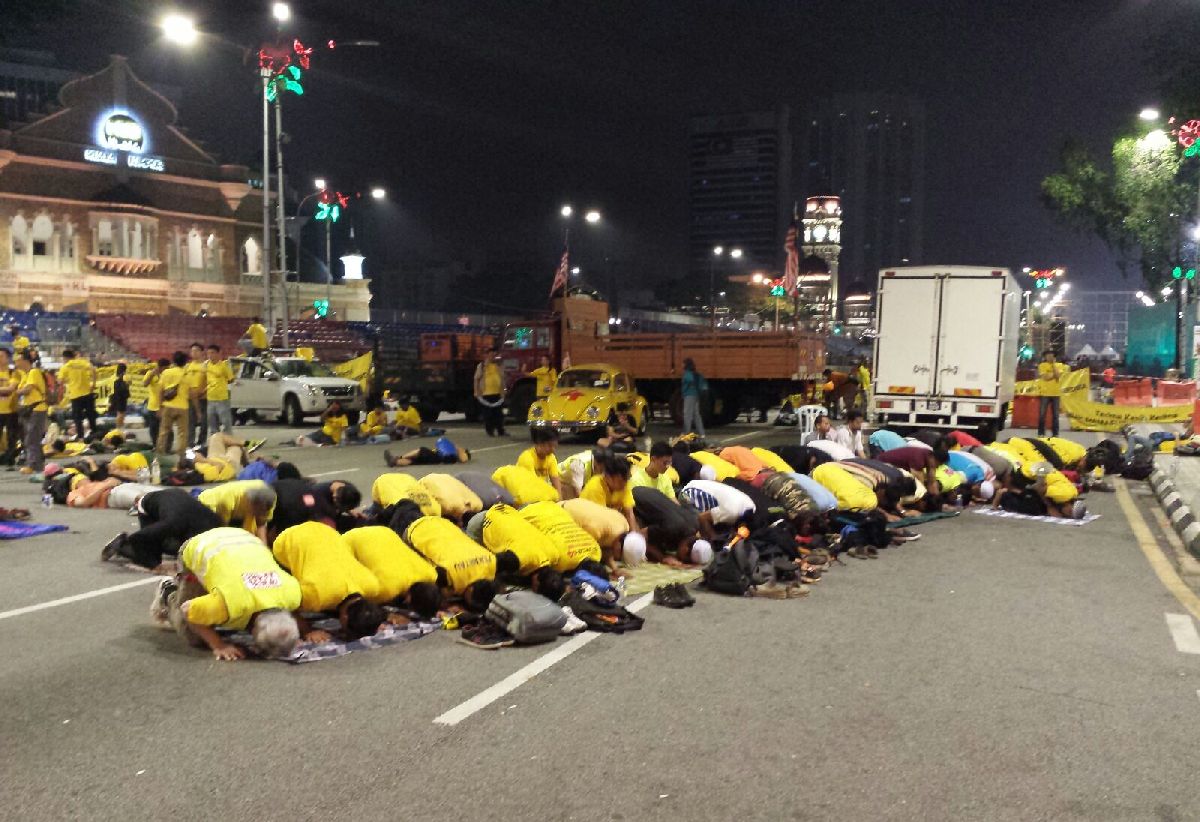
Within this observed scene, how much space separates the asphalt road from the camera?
396 centimetres

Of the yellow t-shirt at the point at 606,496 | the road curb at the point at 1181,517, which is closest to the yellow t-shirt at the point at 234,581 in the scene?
the yellow t-shirt at the point at 606,496

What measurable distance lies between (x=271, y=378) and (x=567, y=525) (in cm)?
1901

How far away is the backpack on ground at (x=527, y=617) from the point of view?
19.9ft

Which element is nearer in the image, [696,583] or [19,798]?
[19,798]

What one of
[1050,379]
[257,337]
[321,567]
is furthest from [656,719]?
[257,337]

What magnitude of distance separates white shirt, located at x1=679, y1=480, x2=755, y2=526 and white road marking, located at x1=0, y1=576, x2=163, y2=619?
4.56 meters

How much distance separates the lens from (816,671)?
225 inches

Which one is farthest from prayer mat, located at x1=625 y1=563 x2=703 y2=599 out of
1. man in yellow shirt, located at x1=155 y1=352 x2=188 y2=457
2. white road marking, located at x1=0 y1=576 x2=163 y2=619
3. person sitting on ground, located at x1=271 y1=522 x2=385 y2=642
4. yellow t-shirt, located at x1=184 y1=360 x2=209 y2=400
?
yellow t-shirt, located at x1=184 y1=360 x2=209 y2=400

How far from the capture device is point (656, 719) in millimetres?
4883

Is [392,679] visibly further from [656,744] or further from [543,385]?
Result: [543,385]

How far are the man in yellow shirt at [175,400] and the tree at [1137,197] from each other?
40.0m

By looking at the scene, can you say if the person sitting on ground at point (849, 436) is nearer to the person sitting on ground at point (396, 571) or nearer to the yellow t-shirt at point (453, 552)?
the yellow t-shirt at point (453, 552)

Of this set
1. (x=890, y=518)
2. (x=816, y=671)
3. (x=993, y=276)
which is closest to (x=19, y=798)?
(x=816, y=671)

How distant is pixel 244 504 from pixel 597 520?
2648 mm
